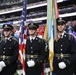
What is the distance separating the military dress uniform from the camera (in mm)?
4273

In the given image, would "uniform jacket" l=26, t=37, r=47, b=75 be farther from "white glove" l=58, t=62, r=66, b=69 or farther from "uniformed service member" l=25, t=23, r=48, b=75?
"white glove" l=58, t=62, r=66, b=69

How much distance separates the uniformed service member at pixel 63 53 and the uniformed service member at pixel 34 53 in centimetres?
24

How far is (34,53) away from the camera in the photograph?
4.59m

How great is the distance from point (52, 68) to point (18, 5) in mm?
19827

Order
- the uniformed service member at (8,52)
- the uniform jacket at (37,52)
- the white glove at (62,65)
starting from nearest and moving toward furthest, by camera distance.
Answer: the white glove at (62,65) < the uniform jacket at (37,52) < the uniformed service member at (8,52)

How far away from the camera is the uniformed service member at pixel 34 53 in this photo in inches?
178

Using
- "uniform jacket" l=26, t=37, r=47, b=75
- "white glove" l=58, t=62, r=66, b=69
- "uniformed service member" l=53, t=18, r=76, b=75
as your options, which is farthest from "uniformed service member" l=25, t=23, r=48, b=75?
"white glove" l=58, t=62, r=66, b=69

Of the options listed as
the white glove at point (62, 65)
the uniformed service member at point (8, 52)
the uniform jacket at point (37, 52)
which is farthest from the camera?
the uniformed service member at point (8, 52)

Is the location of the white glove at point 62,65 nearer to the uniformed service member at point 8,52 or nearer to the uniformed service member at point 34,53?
the uniformed service member at point 34,53

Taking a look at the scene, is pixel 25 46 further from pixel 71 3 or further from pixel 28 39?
pixel 71 3

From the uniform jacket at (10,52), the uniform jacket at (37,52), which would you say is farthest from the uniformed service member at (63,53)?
the uniform jacket at (10,52)

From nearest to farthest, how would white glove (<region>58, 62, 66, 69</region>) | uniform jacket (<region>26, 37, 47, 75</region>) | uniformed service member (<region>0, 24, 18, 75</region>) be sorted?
white glove (<region>58, 62, 66, 69</region>)
uniform jacket (<region>26, 37, 47, 75</region>)
uniformed service member (<region>0, 24, 18, 75</region>)

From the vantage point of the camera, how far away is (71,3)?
19.5 m

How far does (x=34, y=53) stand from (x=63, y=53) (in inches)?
19.6
